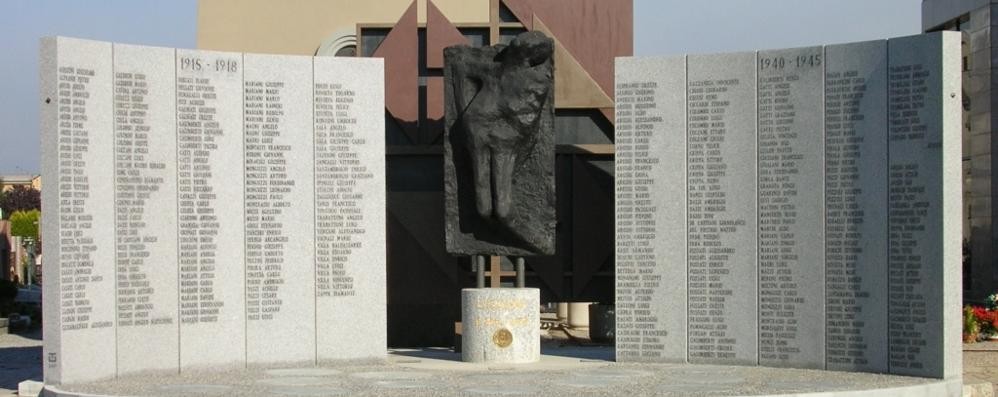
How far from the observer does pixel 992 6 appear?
1201 inches

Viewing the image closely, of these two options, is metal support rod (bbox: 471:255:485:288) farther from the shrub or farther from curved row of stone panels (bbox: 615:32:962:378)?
the shrub

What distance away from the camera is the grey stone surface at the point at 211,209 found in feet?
53.8

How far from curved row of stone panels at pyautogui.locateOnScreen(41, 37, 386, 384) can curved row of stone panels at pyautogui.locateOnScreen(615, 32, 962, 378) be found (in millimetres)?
3729

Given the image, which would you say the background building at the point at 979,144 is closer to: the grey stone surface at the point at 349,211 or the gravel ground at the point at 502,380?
the gravel ground at the point at 502,380

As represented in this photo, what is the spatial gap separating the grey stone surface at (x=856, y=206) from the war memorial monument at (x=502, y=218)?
0.09ft

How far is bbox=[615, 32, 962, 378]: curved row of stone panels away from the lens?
50.9ft

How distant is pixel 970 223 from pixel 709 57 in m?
16.9

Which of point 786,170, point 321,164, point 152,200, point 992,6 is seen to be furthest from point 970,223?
point 152,200

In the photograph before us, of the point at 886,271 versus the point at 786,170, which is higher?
the point at 786,170

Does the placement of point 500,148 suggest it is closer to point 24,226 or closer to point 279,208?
point 279,208

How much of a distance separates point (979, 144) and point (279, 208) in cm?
1996

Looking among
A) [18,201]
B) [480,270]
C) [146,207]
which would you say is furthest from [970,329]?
[18,201]

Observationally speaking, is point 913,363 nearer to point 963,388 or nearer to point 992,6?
point 963,388

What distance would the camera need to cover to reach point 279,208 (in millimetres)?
17109
